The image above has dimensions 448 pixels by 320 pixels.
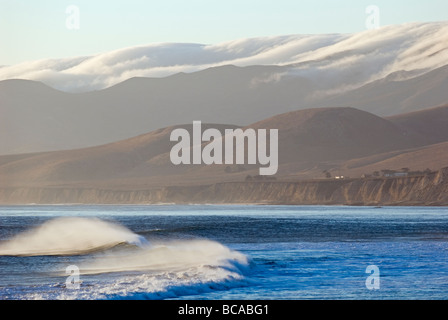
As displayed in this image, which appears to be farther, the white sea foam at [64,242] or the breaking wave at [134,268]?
the white sea foam at [64,242]

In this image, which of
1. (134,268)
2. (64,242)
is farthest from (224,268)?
(64,242)

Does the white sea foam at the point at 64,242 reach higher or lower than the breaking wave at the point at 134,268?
higher

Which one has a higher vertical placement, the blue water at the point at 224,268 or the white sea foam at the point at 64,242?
the white sea foam at the point at 64,242

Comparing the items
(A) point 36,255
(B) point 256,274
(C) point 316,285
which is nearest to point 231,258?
(B) point 256,274

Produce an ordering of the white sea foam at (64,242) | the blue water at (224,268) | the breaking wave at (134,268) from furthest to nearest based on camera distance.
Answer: the white sea foam at (64,242) < the blue water at (224,268) < the breaking wave at (134,268)

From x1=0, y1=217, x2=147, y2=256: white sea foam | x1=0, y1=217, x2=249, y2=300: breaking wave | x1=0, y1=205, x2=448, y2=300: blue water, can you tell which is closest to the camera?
x1=0, y1=217, x2=249, y2=300: breaking wave

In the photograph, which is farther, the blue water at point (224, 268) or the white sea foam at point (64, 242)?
the white sea foam at point (64, 242)

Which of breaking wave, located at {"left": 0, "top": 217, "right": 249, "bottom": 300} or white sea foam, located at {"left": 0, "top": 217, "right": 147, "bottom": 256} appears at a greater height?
white sea foam, located at {"left": 0, "top": 217, "right": 147, "bottom": 256}

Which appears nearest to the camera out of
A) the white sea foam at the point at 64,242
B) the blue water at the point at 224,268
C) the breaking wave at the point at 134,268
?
the breaking wave at the point at 134,268

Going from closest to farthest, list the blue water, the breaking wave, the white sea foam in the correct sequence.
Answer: the breaking wave < the blue water < the white sea foam

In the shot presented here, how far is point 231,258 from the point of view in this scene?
6016 centimetres

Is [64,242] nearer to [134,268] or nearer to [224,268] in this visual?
[134,268]

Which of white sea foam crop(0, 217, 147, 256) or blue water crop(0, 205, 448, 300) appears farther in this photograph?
white sea foam crop(0, 217, 147, 256)
